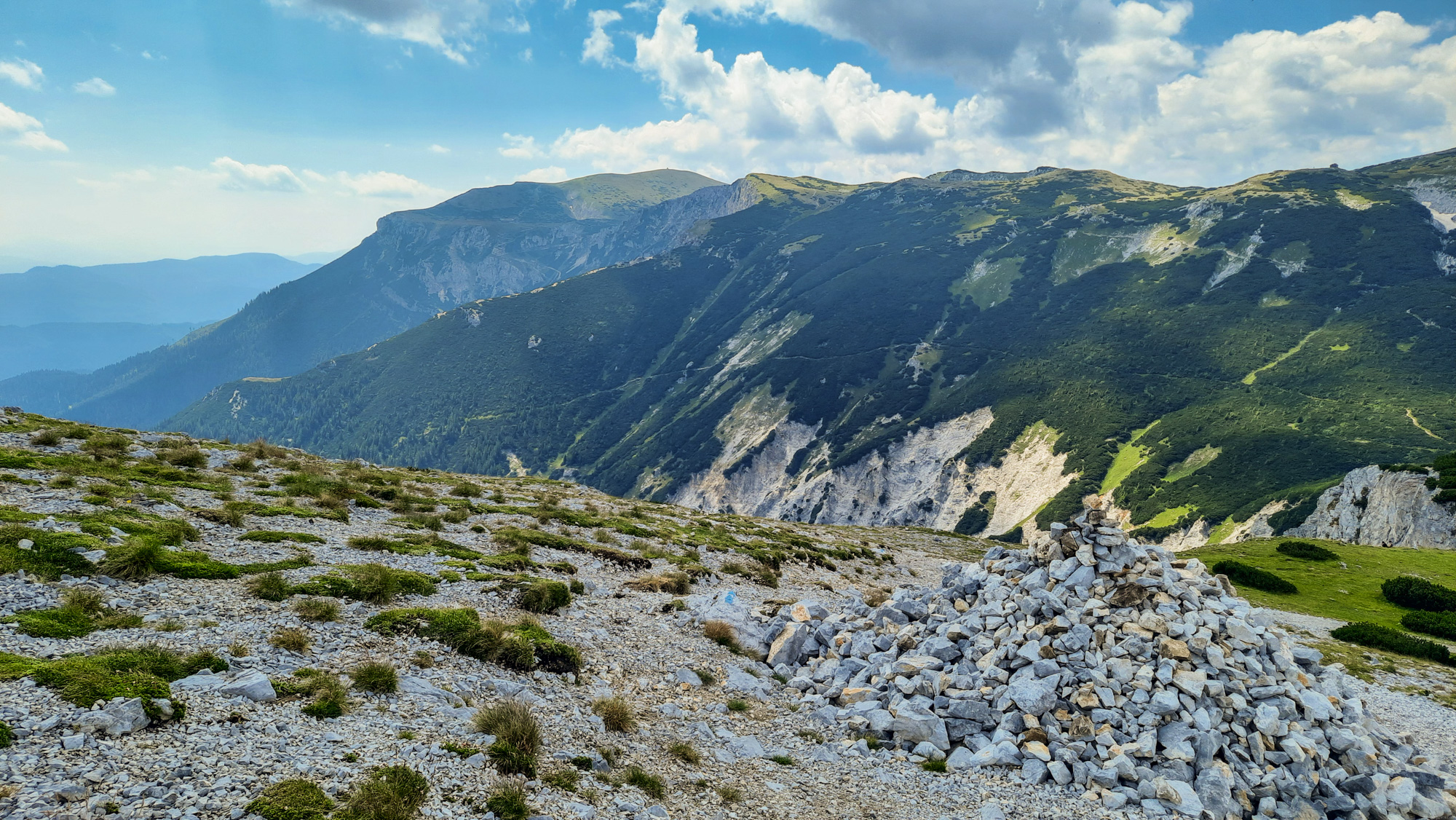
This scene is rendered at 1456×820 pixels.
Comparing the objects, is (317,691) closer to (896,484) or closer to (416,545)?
(416,545)

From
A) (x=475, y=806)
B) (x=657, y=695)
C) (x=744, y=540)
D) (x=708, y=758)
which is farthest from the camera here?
(x=744, y=540)

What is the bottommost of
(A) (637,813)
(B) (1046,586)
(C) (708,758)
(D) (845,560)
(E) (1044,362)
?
(D) (845,560)

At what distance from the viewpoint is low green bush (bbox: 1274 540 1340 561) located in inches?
1732

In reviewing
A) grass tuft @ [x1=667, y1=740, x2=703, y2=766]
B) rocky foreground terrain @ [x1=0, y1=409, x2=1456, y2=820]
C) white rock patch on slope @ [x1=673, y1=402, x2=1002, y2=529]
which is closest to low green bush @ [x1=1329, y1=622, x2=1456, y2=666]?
rocky foreground terrain @ [x1=0, y1=409, x2=1456, y2=820]

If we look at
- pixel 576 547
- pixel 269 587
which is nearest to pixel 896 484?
pixel 576 547

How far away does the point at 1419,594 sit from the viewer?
3269 cm

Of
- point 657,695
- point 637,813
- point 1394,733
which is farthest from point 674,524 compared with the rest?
point 1394,733

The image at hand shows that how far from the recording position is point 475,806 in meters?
9.41

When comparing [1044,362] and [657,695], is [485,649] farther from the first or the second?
[1044,362]

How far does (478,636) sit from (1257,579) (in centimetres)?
4535

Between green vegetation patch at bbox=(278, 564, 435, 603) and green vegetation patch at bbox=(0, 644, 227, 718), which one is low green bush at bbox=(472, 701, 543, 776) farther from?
green vegetation patch at bbox=(278, 564, 435, 603)

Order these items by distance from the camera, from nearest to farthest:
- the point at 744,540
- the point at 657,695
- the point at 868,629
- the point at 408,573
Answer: the point at 657,695
the point at 408,573
the point at 868,629
the point at 744,540

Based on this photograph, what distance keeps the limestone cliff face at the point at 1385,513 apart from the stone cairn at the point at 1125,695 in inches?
2192

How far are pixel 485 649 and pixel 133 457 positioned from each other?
22.7 meters
